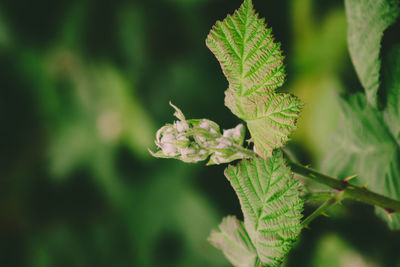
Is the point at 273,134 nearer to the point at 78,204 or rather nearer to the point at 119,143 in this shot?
the point at 119,143

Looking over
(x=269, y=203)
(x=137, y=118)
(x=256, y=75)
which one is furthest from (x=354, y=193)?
(x=137, y=118)

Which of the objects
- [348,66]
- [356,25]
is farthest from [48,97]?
[356,25]

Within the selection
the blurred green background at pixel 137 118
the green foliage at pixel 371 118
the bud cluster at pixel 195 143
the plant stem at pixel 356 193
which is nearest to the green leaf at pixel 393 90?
the green foliage at pixel 371 118

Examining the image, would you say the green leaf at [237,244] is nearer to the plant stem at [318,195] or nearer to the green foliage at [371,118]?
the plant stem at [318,195]

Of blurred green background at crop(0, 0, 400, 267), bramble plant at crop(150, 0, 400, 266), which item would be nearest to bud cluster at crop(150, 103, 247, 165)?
bramble plant at crop(150, 0, 400, 266)

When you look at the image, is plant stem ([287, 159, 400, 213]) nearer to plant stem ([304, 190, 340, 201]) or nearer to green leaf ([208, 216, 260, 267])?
plant stem ([304, 190, 340, 201])

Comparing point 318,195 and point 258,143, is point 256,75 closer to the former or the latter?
point 258,143
